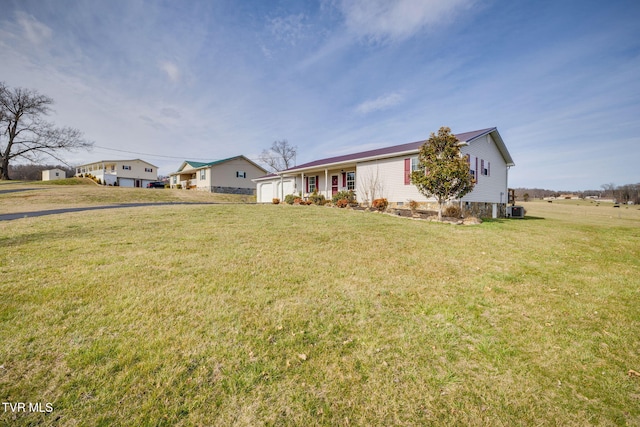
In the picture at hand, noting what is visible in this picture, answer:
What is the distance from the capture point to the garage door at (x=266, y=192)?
30347 mm

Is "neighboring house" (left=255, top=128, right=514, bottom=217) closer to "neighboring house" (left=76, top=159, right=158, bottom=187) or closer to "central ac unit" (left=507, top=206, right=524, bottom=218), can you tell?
"central ac unit" (left=507, top=206, right=524, bottom=218)

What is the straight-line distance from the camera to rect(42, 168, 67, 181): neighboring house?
5697 centimetres

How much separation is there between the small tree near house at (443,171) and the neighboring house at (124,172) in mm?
53781

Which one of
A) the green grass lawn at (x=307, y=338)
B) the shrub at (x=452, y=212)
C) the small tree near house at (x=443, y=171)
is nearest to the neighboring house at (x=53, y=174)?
the green grass lawn at (x=307, y=338)

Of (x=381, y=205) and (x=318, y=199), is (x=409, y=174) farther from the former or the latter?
(x=318, y=199)

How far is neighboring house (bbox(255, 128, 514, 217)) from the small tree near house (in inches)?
59.7

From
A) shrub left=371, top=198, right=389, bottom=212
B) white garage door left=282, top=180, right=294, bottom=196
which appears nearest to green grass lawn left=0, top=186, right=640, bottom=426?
shrub left=371, top=198, right=389, bottom=212

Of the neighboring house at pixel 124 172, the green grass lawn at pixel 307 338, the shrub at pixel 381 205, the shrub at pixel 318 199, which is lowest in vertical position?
the green grass lawn at pixel 307 338

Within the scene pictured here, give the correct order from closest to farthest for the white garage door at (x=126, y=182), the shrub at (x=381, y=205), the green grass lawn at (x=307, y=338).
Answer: the green grass lawn at (x=307, y=338)
the shrub at (x=381, y=205)
the white garage door at (x=126, y=182)

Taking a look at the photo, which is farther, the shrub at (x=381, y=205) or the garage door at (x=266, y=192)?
the garage door at (x=266, y=192)

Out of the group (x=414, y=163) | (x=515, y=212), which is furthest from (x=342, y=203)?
(x=515, y=212)

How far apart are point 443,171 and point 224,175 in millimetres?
31431

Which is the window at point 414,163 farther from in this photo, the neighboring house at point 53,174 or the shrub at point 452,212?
the neighboring house at point 53,174

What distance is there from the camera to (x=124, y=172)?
158 ft
